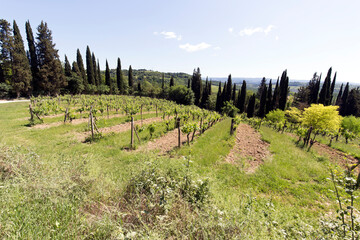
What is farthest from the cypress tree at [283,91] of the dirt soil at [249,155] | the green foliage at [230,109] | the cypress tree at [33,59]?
the cypress tree at [33,59]

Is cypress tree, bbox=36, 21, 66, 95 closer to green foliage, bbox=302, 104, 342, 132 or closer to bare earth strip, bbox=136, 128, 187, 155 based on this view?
bare earth strip, bbox=136, 128, 187, 155

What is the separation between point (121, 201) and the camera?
3207 millimetres

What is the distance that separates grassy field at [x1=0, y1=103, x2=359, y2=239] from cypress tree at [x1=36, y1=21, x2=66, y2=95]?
33.3 metres

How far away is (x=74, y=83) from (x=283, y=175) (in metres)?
45.4

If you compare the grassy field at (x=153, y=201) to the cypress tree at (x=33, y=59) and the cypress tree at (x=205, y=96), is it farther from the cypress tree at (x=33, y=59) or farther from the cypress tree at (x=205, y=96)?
the cypress tree at (x=205, y=96)

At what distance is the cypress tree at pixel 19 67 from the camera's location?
2700 centimetres

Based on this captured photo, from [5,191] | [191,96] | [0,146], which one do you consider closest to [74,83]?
[191,96]

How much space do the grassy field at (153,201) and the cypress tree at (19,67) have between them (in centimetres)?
3303

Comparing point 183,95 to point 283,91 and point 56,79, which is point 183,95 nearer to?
point 283,91

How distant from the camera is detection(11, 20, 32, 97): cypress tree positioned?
2700 centimetres

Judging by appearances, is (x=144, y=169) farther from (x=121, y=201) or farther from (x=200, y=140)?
(x=200, y=140)

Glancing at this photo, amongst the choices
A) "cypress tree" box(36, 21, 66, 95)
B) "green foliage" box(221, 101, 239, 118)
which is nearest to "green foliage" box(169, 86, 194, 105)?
"green foliage" box(221, 101, 239, 118)

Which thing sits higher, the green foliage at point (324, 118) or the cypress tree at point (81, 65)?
the cypress tree at point (81, 65)

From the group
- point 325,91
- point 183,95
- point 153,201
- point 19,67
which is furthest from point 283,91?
point 19,67
